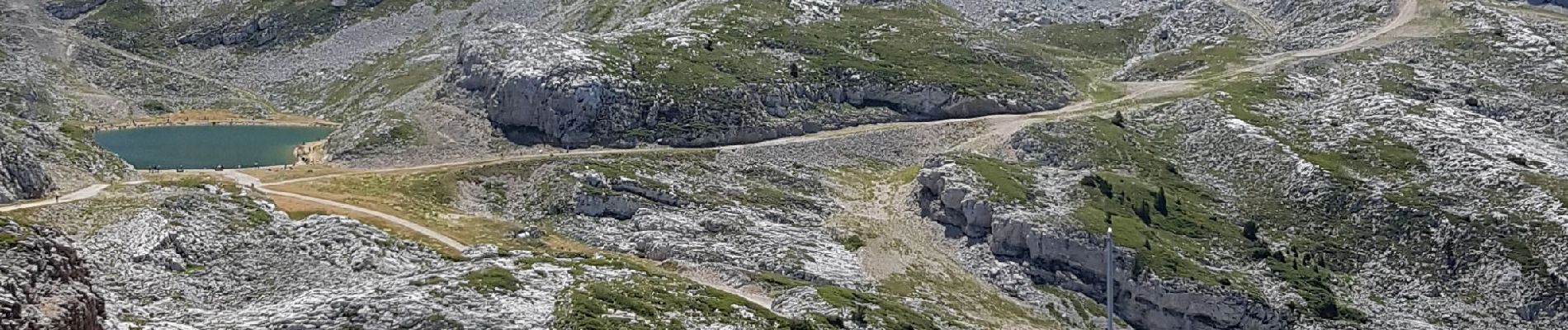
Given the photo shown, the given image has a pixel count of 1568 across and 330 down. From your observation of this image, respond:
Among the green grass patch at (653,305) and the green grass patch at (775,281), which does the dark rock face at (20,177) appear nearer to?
the green grass patch at (653,305)

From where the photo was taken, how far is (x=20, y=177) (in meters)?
89.4

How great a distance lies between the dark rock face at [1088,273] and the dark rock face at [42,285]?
69.5 metres

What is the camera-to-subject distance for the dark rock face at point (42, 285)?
4628cm

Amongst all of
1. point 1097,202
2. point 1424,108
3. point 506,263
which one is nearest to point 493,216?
point 506,263

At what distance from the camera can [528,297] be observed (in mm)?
71062

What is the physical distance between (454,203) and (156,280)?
124 ft

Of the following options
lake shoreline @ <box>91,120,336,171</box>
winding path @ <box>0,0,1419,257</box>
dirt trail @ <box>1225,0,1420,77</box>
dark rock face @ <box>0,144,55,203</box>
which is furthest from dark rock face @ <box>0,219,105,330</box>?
dirt trail @ <box>1225,0,1420,77</box>

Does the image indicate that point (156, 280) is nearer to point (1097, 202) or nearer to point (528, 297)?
point (528, 297)

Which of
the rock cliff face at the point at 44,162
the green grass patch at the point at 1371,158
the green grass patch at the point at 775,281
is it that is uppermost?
the rock cliff face at the point at 44,162

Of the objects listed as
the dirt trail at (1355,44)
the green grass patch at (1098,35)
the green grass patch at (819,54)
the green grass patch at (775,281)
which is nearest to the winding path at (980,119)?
the dirt trail at (1355,44)

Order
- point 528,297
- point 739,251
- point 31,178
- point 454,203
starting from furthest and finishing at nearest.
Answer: point 454,203 → point 739,251 → point 31,178 → point 528,297

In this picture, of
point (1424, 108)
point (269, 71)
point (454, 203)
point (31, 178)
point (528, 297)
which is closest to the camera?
point (528, 297)

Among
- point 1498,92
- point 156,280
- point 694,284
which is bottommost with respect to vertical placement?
point 1498,92

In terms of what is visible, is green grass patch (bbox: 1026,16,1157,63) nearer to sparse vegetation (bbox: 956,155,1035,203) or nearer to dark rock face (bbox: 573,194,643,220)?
sparse vegetation (bbox: 956,155,1035,203)
